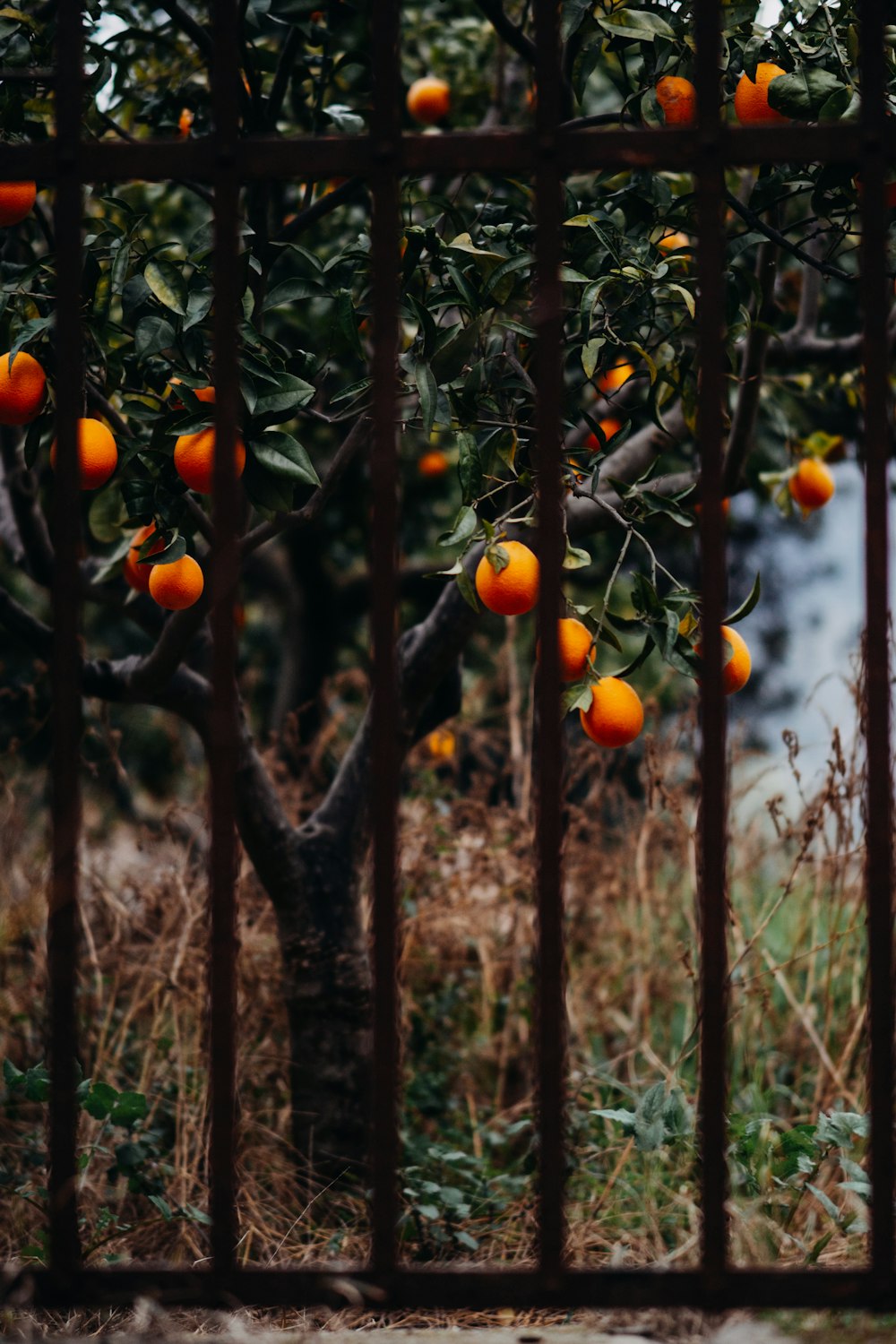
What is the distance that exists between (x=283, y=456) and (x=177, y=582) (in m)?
0.27

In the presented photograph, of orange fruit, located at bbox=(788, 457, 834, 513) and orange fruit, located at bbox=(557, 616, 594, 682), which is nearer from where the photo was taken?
orange fruit, located at bbox=(557, 616, 594, 682)

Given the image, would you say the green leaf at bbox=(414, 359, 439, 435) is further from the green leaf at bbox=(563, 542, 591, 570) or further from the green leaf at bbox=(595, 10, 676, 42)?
the green leaf at bbox=(595, 10, 676, 42)

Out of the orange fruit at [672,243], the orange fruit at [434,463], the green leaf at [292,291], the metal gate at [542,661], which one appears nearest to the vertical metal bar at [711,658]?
the metal gate at [542,661]

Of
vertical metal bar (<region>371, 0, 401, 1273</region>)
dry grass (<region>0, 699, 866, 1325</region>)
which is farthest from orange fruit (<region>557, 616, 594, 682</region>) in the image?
dry grass (<region>0, 699, 866, 1325</region>)

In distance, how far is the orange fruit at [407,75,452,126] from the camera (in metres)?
2.78

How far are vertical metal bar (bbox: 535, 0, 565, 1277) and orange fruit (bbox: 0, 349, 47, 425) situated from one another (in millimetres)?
687

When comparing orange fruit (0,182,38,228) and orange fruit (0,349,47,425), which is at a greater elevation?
orange fruit (0,182,38,228)

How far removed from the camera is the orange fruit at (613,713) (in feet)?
4.83

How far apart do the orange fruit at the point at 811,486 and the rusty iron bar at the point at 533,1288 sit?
1.63 m

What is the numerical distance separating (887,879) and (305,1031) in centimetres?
143

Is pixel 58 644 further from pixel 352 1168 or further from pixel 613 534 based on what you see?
pixel 613 534

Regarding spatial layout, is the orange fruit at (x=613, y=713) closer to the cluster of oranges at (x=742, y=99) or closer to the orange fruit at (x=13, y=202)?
the cluster of oranges at (x=742, y=99)

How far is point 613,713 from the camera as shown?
4.83ft

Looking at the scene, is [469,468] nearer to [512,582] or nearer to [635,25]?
[512,582]
